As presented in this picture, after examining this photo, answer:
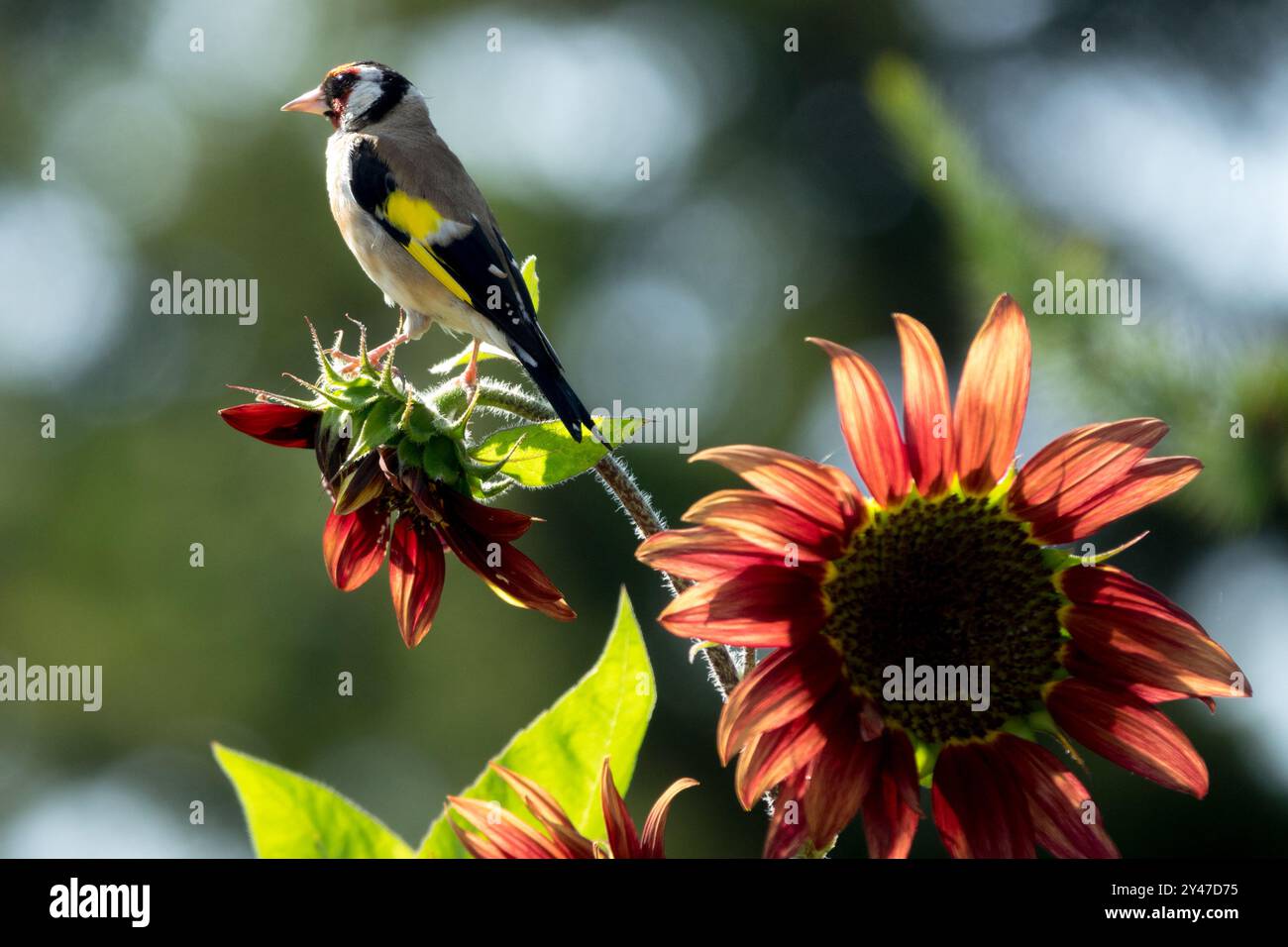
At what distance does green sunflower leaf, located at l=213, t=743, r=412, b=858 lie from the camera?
3.77 ft

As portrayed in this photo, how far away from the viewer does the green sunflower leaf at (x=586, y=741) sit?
112cm

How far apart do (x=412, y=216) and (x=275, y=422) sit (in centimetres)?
95

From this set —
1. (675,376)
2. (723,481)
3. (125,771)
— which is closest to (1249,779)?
(723,481)

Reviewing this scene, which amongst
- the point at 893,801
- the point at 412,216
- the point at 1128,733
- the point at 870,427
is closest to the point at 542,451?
the point at 870,427

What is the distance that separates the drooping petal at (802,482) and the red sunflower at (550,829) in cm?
22

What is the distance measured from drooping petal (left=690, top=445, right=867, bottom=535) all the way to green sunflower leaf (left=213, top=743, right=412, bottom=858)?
0.48 metres

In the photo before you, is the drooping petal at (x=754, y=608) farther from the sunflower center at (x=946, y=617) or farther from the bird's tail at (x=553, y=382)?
the bird's tail at (x=553, y=382)

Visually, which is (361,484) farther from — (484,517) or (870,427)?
(870,427)

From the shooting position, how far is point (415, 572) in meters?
1.23

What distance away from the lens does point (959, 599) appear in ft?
3.46

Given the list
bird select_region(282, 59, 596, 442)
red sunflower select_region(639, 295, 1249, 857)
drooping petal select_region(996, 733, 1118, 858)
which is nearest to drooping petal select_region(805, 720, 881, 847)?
red sunflower select_region(639, 295, 1249, 857)

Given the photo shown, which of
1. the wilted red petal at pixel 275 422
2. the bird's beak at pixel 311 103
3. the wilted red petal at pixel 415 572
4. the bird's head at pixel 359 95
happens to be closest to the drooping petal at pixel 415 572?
the wilted red petal at pixel 415 572
